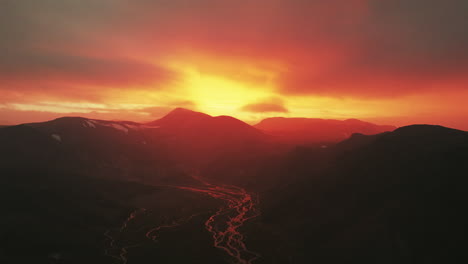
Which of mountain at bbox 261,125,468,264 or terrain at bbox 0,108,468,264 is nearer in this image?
mountain at bbox 261,125,468,264

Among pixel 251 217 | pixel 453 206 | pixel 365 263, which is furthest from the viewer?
pixel 251 217

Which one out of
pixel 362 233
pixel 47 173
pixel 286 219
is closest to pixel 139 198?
pixel 47 173

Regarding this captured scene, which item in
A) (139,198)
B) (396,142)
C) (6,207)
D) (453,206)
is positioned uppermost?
(396,142)

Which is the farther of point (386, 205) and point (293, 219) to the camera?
point (293, 219)

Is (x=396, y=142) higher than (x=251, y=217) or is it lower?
higher

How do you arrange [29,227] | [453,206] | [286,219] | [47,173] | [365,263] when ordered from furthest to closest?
[47,173] < [286,219] < [29,227] < [453,206] < [365,263]

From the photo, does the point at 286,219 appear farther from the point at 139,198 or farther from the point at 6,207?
the point at 6,207

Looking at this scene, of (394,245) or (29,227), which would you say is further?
(29,227)

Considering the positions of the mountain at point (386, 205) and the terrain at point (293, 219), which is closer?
the mountain at point (386, 205)

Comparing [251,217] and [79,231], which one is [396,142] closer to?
[251,217]

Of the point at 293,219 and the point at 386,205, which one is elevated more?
the point at 386,205
